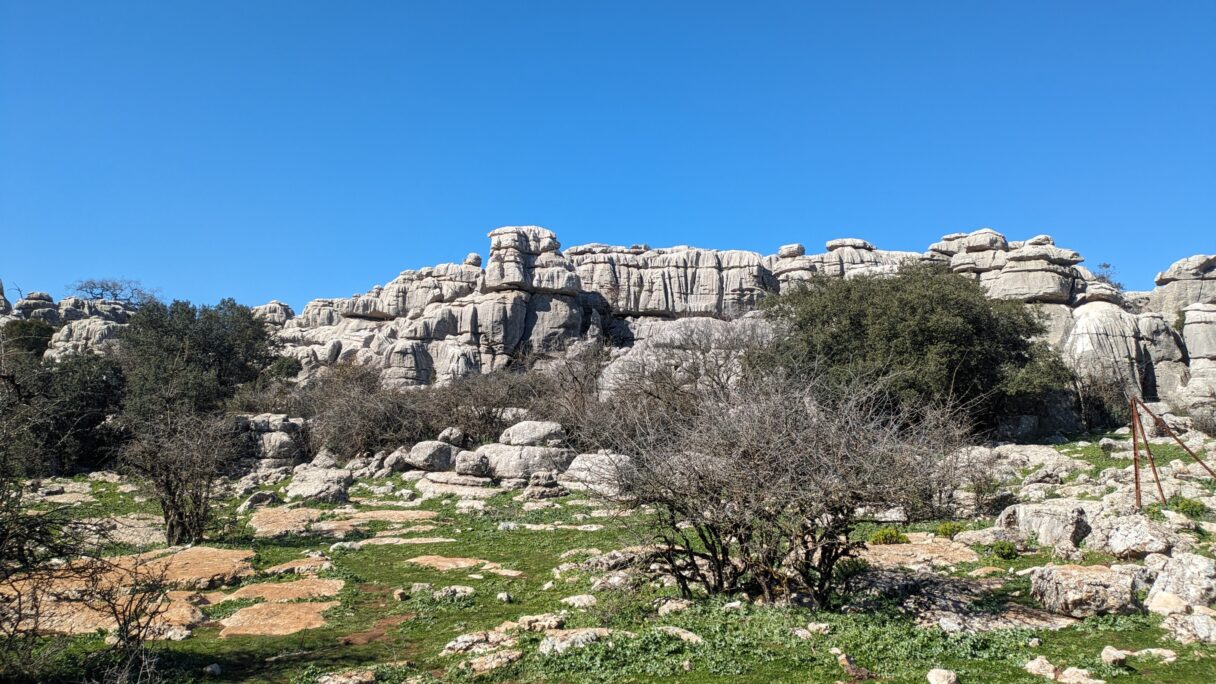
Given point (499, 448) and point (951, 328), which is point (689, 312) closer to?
point (951, 328)

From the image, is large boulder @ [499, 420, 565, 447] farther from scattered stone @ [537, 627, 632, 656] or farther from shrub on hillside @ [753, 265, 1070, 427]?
scattered stone @ [537, 627, 632, 656]

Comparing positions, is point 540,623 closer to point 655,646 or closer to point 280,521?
point 655,646

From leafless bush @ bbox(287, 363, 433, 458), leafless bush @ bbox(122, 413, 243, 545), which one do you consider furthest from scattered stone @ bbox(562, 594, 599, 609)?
leafless bush @ bbox(287, 363, 433, 458)

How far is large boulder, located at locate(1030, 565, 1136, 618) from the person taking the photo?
27.9 feet

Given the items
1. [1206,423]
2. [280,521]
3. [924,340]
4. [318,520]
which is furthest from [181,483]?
[1206,423]

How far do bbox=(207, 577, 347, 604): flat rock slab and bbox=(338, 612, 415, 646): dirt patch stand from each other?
1.70 metres

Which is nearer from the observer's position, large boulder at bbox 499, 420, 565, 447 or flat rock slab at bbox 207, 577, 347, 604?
flat rock slab at bbox 207, 577, 347, 604

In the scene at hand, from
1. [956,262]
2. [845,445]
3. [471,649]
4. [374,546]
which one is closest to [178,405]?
A: [374,546]

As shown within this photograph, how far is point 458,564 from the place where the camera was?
1314 centimetres

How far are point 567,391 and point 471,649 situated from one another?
24.6 m

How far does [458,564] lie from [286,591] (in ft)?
9.59

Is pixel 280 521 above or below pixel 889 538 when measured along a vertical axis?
above

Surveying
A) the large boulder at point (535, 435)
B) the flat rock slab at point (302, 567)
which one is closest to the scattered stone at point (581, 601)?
the flat rock slab at point (302, 567)

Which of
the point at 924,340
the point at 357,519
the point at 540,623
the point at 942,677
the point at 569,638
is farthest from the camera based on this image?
the point at 924,340
